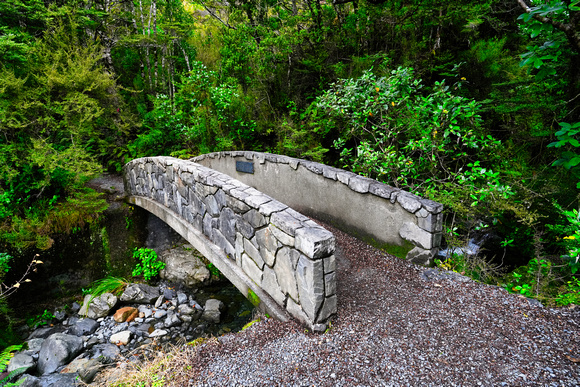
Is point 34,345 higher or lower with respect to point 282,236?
lower

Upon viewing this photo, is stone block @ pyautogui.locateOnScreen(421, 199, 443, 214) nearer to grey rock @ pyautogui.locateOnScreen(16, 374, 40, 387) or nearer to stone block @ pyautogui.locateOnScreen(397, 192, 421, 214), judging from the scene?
stone block @ pyautogui.locateOnScreen(397, 192, 421, 214)

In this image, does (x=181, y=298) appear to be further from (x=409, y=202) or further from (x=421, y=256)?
(x=409, y=202)

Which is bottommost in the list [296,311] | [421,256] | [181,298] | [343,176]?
[181,298]

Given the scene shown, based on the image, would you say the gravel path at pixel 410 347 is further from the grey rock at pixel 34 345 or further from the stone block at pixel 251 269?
the grey rock at pixel 34 345

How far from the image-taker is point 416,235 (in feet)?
11.6

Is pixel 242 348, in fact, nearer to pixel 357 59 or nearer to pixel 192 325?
pixel 192 325

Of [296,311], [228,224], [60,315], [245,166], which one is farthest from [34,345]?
[296,311]

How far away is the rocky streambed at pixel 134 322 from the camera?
4727 mm

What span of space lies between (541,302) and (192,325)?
5574 millimetres

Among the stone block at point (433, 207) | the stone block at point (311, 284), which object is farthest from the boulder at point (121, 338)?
the stone block at point (433, 207)

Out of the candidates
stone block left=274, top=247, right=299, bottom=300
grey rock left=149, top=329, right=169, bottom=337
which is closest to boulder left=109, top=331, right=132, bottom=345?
grey rock left=149, top=329, right=169, bottom=337

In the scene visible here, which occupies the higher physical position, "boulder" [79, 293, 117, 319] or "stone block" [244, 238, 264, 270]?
"stone block" [244, 238, 264, 270]

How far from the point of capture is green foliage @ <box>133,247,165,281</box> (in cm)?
740

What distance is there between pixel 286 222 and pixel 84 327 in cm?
550
